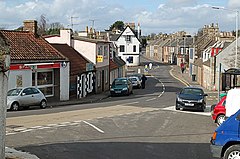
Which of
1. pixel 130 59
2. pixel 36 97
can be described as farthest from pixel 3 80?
pixel 130 59

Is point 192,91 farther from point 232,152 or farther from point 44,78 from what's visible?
point 232,152

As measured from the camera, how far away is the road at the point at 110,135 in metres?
13.2

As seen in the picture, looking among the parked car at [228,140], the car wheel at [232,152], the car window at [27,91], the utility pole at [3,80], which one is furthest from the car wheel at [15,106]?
the utility pole at [3,80]

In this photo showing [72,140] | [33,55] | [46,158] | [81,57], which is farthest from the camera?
[81,57]

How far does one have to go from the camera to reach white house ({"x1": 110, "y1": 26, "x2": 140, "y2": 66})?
106625mm

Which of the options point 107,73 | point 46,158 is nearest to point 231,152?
point 46,158

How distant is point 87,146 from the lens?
553 inches

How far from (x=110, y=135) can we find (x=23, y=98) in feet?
36.2

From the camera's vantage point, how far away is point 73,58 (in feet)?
132

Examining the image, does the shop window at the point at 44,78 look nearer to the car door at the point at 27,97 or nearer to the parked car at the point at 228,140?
the car door at the point at 27,97

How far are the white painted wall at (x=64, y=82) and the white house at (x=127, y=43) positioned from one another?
7096 cm

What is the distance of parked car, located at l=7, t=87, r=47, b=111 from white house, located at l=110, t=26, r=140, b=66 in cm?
7883

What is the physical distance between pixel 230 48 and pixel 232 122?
39225 mm

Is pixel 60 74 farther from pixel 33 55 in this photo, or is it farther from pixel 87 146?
pixel 87 146
